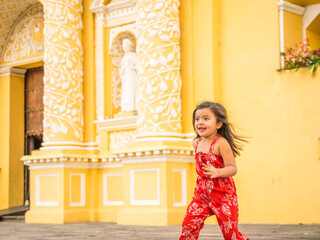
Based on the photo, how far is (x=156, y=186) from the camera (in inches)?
352

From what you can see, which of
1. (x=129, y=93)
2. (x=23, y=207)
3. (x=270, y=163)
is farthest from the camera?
(x=23, y=207)

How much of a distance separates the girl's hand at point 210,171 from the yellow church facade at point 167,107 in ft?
14.4

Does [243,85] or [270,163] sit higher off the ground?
[243,85]

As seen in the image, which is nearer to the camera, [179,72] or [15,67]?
[179,72]

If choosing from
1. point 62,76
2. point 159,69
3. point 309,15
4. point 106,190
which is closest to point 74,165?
point 106,190

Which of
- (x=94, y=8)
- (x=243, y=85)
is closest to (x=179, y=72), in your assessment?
(x=243, y=85)

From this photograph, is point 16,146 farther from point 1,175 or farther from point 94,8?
point 94,8

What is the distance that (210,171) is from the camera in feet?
13.6

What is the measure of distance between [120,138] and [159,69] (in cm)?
190

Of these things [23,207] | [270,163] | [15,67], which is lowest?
[23,207]

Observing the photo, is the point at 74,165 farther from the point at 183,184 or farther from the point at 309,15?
the point at 309,15

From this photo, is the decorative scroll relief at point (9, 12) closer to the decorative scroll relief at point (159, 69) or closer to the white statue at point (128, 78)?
the white statue at point (128, 78)

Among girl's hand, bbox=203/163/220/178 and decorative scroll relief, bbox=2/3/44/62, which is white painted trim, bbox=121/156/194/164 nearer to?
decorative scroll relief, bbox=2/3/44/62

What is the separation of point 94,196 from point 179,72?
3011 mm
